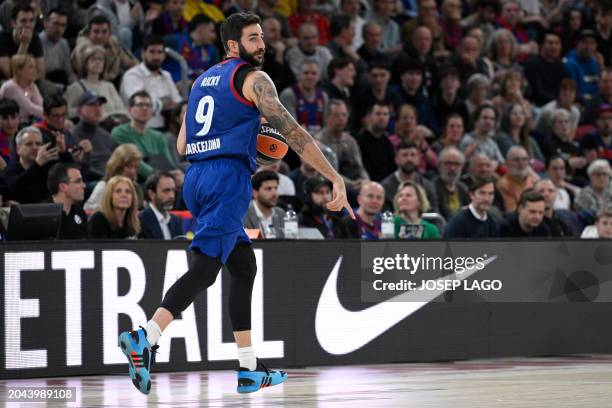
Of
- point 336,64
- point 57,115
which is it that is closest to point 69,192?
point 57,115

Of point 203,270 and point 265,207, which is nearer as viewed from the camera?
point 203,270

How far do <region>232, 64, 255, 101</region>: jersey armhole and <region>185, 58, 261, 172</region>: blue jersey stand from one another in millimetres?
14

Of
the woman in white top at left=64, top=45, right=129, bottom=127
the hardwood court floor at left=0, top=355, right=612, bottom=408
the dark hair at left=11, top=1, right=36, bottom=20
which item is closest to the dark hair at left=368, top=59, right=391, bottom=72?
the woman in white top at left=64, top=45, right=129, bottom=127

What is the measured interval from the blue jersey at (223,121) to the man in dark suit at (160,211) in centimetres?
434

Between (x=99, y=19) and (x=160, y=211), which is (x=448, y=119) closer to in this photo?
(x=99, y=19)

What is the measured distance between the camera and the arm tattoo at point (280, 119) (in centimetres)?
749

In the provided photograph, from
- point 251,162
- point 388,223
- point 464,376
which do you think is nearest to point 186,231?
point 388,223

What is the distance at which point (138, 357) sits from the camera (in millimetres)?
7375

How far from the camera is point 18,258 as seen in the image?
32.6 feet

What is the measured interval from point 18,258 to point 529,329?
461cm

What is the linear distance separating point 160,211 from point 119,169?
0.69 m

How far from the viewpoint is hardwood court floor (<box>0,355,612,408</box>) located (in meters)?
7.57

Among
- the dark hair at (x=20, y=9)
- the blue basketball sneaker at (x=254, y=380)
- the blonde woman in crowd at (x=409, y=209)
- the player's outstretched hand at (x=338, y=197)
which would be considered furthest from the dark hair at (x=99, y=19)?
the player's outstretched hand at (x=338, y=197)

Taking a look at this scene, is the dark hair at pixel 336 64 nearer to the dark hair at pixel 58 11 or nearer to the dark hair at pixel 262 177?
the dark hair at pixel 58 11
